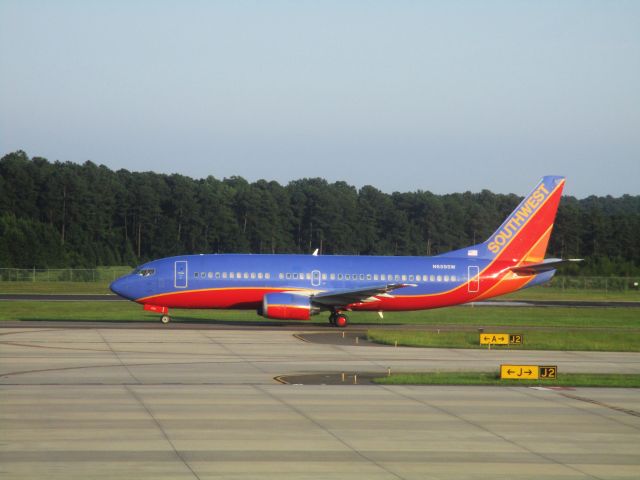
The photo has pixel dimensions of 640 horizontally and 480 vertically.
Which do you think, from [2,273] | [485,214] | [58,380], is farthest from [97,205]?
[58,380]

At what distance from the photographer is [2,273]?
9200 cm

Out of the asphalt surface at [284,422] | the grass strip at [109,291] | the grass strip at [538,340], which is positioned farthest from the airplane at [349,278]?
the grass strip at [109,291]

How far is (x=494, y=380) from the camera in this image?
29.7 metres

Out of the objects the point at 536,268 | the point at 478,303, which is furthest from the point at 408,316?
the point at 478,303

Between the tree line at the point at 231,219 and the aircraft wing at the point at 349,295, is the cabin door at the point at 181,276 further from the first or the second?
the tree line at the point at 231,219

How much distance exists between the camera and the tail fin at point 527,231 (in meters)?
52.3

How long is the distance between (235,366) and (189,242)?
10634cm

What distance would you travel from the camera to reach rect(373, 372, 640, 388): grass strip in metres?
29.0

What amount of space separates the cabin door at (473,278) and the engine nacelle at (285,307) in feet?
29.4

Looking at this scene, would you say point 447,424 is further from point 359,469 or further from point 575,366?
point 575,366

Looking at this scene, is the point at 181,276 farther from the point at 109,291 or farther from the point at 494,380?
the point at 109,291

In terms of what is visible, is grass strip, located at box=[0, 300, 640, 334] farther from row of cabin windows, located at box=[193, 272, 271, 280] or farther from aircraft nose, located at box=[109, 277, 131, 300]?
row of cabin windows, located at box=[193, 272, 271, 280]

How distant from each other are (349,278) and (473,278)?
6570 millimetres

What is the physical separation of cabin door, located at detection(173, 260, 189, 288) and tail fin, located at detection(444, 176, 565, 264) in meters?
15.3
